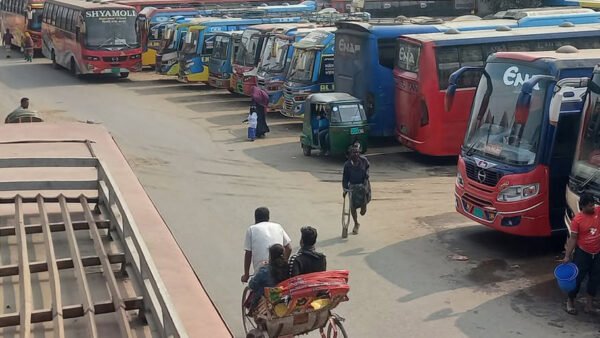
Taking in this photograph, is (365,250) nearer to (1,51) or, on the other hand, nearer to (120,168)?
(120,168)

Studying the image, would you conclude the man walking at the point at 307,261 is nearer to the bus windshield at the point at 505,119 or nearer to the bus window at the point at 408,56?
the bus windshield at the point at 505,119

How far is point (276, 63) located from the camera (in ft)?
85.5

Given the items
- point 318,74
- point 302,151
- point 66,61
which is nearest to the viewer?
point 302,151

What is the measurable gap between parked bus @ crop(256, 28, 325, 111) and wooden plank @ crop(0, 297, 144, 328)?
61.3 feet

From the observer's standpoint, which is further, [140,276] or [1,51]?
[1,51]

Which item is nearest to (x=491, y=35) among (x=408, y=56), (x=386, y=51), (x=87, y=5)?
(x=408, y=56)

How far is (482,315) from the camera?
10.4m

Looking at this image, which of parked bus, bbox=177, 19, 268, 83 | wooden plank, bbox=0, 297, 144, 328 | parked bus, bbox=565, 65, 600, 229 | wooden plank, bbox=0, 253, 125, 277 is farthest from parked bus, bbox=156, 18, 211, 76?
wooden plank, bbox=0, 297, 144, 328


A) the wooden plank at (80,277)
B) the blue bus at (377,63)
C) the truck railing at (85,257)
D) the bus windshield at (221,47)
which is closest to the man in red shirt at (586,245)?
the truck railing at (85,257)

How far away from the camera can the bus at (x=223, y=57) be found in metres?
29.6

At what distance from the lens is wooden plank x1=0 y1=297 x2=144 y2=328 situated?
6.20 m

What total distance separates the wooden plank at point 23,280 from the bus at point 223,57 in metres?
21.2

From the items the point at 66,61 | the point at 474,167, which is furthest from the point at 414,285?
the point at 66,61

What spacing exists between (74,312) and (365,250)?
711 cm
